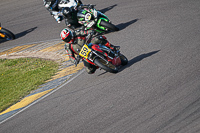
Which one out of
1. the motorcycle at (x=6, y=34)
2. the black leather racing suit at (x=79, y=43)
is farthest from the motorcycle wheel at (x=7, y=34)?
the black leather racing suit at (x=79, y=43)

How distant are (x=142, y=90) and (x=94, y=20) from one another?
583 cm

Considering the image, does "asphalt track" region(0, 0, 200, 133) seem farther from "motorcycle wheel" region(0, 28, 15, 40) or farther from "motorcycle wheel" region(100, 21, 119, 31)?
"motorcycle wheel" region(0, 28, 15, 40)

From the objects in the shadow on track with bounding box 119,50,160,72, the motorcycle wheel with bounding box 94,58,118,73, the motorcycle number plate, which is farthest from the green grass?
the shadow on track with bounding box 119,50,160,72

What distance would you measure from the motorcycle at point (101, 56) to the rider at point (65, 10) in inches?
174

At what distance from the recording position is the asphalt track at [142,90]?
6062 mm

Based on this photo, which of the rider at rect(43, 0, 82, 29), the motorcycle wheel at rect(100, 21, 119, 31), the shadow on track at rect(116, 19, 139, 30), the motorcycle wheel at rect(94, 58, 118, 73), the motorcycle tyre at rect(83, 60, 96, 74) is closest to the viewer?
the motorcycle wheel at rect(94, 58, 118, 73)

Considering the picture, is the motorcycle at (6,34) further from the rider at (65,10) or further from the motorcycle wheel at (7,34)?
the rider at (65,10)

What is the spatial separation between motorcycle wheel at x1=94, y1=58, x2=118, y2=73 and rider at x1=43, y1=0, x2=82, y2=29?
487 cm

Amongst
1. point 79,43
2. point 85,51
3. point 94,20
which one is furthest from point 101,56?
point 94,20

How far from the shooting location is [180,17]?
11656mm

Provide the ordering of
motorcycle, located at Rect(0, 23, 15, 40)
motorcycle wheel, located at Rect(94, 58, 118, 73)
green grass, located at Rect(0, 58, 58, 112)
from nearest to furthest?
motorcycle wheel, located at Rect(94, 58, 118, 73)
green grass, located at Rect(0, 58, 58, 112)
motorcycle, located at Rect(0, 23, 15, 40)

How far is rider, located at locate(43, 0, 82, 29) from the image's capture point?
511 inches

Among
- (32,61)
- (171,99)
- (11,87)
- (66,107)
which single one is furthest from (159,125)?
(32,61)

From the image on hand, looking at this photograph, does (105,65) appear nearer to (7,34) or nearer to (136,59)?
(136,59)
